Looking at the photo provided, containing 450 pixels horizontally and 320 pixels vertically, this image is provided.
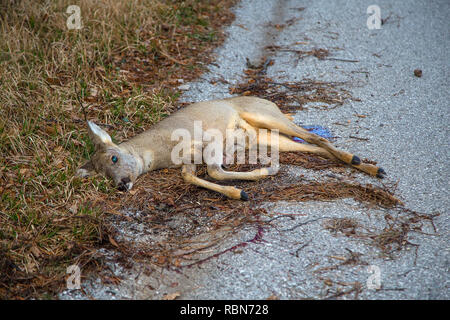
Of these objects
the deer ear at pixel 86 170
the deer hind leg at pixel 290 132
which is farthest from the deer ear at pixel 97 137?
the deer hind leg at pixel 290 132

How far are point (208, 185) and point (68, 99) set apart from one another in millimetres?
2953

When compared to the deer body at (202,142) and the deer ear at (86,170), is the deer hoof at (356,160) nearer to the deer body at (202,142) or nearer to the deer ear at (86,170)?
the deer body at (202,142)

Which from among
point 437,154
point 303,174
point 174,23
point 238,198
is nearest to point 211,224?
point 238,198

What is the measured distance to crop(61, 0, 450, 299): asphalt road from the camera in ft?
11.8

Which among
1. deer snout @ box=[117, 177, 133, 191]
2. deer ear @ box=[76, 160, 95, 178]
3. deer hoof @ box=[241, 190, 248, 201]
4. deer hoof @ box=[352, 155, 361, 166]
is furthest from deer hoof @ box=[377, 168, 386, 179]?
deer ear @ box=[76, 160, 95, 178]

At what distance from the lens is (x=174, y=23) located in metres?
8.97

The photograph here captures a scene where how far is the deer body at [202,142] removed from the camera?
4984 mm

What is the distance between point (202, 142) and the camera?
5.48 meters

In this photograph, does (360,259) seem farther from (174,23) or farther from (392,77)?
(174,23)

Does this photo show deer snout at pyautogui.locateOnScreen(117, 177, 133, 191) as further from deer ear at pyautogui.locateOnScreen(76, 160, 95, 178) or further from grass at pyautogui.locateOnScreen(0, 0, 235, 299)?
deer ear at pyautogui.locateOnScreen(76, 160, 95, 178)

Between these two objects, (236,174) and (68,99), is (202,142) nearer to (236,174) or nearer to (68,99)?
(236,174)

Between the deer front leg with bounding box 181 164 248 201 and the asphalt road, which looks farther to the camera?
the deer front leg with bounding box 181 164 248 201

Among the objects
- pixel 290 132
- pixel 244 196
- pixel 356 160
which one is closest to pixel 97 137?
pixel 244 196
